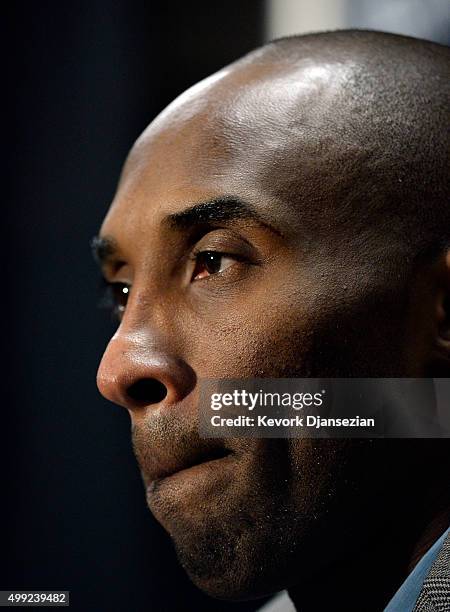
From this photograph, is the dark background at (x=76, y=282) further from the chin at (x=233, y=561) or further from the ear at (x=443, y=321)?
the ear at (x=443, y=321)

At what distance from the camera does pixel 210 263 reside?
1249mm

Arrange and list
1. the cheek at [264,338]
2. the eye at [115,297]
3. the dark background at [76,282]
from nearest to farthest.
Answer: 1. the cheek at [264,338]
2. the eye at [115,297]
3. the dark background at [76,282]

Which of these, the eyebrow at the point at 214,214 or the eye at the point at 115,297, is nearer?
the eyebrow at the point at 214,214

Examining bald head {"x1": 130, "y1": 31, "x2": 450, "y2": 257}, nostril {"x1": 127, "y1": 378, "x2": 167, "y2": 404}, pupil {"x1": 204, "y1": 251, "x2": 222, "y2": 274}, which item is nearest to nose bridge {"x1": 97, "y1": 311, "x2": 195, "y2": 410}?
nostril {"x1": 127, "y1": 378, "x2": 167, "y2": 404}

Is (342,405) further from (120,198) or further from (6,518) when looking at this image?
(6,518)

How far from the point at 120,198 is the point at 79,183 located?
0.38 metres

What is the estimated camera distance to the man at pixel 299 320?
1.18 m

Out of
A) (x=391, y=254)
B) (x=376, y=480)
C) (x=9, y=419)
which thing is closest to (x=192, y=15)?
(x=391, y=254)

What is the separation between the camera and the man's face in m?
1.18

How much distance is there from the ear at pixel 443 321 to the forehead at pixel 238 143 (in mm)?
230

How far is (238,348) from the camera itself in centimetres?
118

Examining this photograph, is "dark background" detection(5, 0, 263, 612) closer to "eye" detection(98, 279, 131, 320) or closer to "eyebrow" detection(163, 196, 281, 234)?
"eye" detection(98, 279, 131, 320)

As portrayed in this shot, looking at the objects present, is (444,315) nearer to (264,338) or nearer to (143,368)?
(264,338)

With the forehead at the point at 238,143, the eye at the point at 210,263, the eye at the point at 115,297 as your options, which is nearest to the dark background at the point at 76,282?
the eye at the point at 115,297
